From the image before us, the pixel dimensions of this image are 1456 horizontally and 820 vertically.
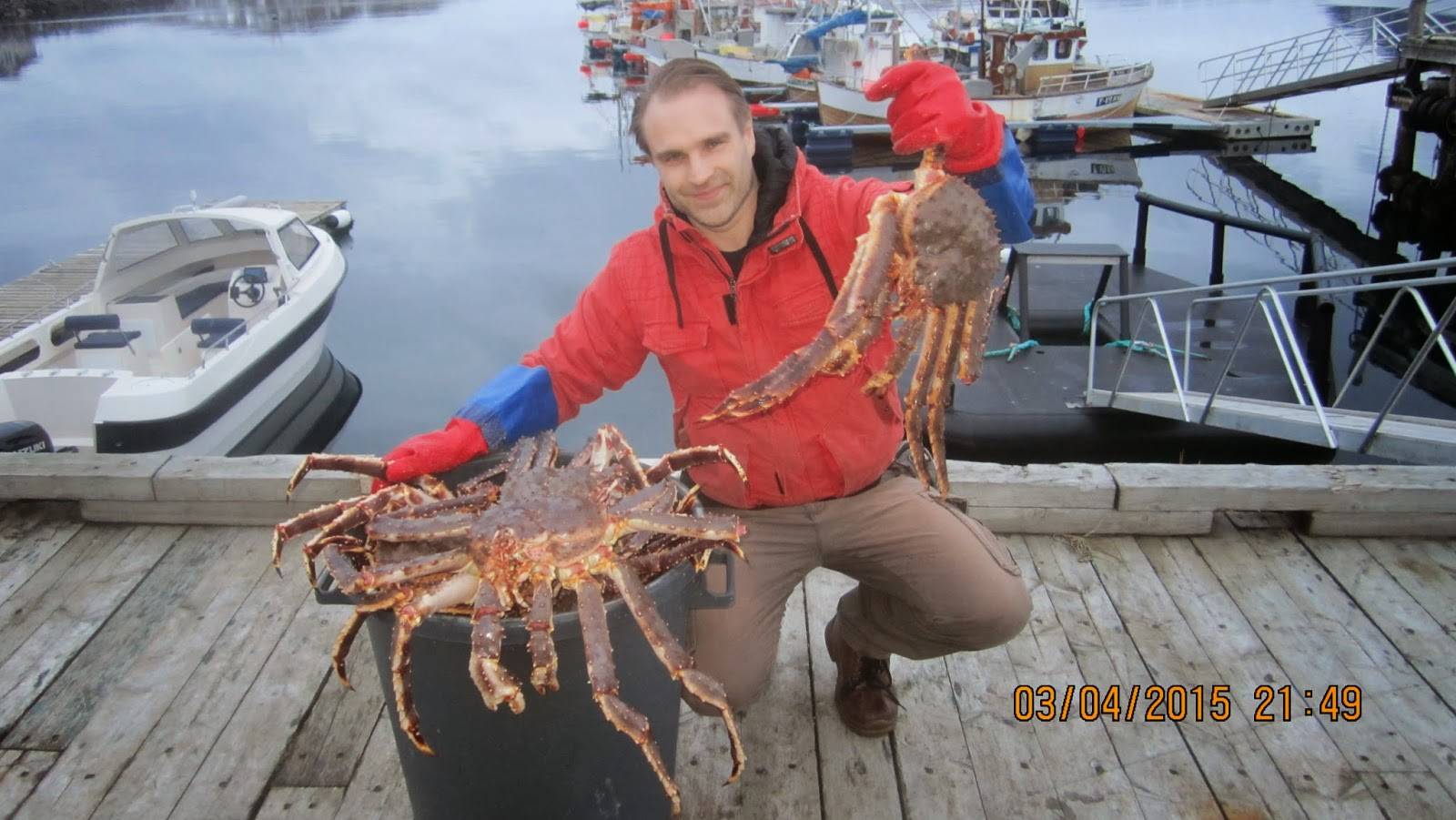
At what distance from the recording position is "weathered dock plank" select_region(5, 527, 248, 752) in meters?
2.43

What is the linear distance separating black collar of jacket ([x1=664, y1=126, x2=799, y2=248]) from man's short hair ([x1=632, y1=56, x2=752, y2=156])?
0.10 meters

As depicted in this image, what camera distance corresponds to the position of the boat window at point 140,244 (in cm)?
854

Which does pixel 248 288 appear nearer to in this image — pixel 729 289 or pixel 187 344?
pixel 187 344

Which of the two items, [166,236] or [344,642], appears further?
[166,236]

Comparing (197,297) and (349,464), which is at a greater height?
(349,464)

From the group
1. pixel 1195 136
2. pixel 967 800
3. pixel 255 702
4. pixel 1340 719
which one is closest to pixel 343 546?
pixel 255 702

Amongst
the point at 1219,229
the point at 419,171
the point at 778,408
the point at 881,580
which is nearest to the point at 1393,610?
the point at 881,580

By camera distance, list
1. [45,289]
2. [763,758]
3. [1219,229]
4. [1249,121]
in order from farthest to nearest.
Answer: [1249,121] → [45,289] → [1219,229] → [763,758]

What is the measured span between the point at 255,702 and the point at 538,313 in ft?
52.9

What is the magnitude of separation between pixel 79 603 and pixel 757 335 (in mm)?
2421

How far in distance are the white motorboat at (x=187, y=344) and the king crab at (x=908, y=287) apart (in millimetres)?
6451

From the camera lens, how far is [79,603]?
2.90 meters

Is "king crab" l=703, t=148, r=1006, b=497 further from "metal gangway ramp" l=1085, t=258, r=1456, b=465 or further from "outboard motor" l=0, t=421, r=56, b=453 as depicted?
"outboard motor" l=0, t=421, r=56, b=453

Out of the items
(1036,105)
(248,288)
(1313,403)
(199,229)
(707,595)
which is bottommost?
(248,288)
